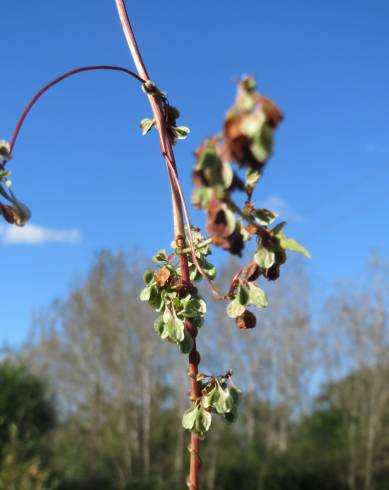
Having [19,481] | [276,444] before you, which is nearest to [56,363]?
[276,444]

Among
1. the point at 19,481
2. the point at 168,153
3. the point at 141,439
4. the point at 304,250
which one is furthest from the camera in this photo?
the point at 141,439

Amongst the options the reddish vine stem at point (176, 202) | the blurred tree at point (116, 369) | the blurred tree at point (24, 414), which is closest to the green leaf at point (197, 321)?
the reddish vine stem at point (176, 202)

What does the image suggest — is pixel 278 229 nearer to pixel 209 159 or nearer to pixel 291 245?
pixel 291 245

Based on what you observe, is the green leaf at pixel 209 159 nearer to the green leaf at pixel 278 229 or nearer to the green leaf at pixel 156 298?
the green leaf at pixel 278 229

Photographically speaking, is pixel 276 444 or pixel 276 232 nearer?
pixel 276 232

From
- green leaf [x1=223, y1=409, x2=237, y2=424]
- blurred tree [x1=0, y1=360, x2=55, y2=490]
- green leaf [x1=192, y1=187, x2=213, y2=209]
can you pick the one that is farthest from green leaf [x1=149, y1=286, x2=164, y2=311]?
blurred tree [x1=0, y1=360, x2=55, y2=490]

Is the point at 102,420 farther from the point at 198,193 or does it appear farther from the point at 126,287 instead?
the point at 198,193

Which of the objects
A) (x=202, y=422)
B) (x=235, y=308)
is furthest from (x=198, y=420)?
(x=235, y=308)
